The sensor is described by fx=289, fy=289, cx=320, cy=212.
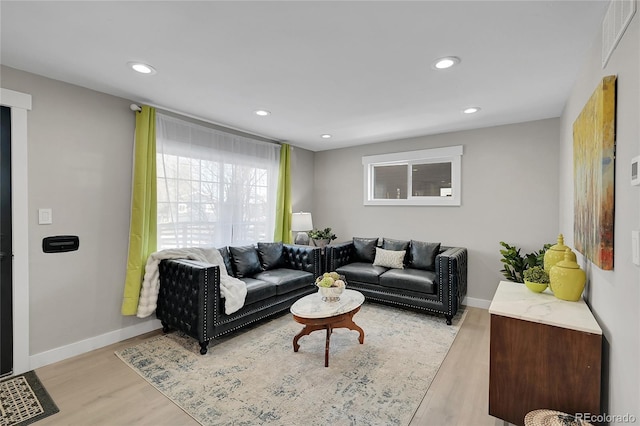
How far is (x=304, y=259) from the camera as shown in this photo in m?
3.91

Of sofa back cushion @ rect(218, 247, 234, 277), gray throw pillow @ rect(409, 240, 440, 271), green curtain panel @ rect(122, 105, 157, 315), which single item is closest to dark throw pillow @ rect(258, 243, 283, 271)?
sofa back cushion @ rect(218, 247, 234, 277)

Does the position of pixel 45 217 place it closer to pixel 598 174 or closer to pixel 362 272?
pixel 362 272

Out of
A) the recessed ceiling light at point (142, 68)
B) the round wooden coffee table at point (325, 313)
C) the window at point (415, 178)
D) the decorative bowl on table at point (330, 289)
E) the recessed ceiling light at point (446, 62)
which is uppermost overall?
the recessed ceiling light at point (142, 68)

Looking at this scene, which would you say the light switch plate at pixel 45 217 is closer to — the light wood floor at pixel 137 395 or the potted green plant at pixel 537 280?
the light wood floor at pixel 137 395

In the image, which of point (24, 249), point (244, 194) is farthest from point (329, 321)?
point (24, 249)

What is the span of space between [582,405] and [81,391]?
3.14m

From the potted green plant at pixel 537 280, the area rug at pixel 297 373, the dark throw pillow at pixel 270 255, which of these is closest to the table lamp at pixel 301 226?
the dark throw pillow at pixel 270 255

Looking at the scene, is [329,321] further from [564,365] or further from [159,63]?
[159,63]

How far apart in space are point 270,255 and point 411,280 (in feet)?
6.05

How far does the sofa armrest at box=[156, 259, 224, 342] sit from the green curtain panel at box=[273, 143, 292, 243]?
71.2 inches

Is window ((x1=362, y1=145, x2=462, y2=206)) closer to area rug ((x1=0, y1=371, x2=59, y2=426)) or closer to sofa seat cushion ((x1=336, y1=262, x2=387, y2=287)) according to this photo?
sofa seat cushion ((x1=336, y1=262, x2=387, y2=287))

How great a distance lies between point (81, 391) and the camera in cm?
→ 211

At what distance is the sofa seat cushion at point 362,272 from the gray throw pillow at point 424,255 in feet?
1.43

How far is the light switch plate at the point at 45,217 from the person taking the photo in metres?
2.42
